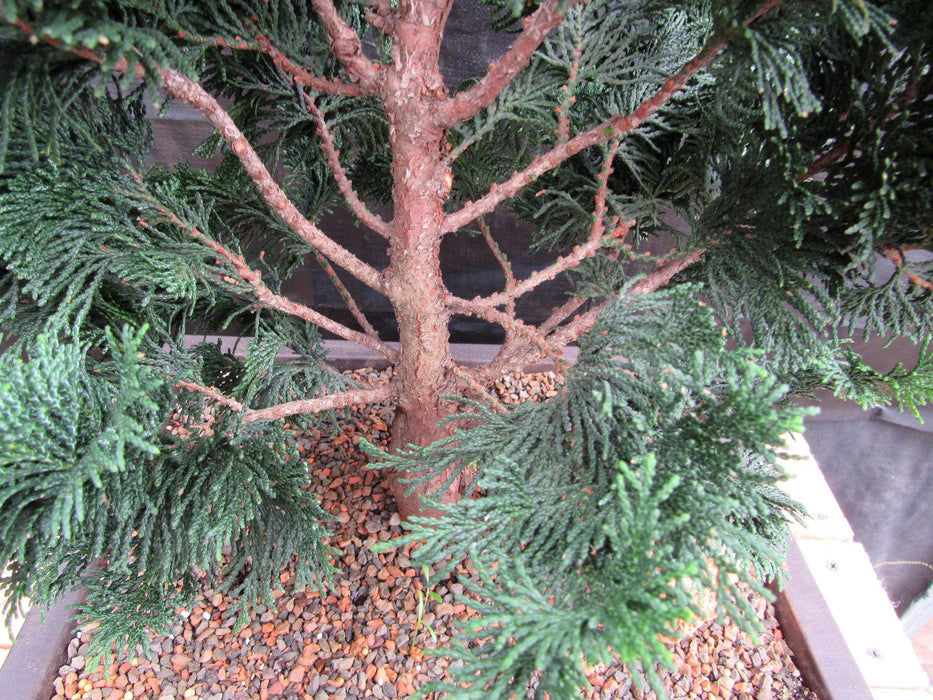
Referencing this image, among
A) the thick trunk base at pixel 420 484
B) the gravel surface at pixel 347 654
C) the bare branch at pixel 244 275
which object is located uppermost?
the bare branch at pixel 244 275

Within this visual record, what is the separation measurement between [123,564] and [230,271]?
1.25ft

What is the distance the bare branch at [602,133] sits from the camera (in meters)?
0.63

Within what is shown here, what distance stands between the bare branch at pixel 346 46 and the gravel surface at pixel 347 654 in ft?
2.41

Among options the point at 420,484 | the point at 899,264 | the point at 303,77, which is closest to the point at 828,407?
the point at 899,264

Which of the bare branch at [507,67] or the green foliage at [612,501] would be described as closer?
the green foliage at [612,501]

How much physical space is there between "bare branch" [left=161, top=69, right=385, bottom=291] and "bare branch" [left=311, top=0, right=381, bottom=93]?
0.15 m

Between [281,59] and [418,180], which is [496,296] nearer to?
[418,180]

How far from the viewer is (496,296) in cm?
92

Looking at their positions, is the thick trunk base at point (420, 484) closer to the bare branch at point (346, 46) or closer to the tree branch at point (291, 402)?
the tree branch at point (291, 402)

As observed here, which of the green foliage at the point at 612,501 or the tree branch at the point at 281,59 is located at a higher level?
the tree branch at the point at 281,59

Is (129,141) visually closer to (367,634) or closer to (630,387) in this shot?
(630,387)

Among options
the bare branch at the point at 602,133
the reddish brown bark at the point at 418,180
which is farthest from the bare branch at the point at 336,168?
the bare branch at the point at 602,133

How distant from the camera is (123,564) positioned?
0.69 metres

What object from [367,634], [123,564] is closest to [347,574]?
[367,634]
